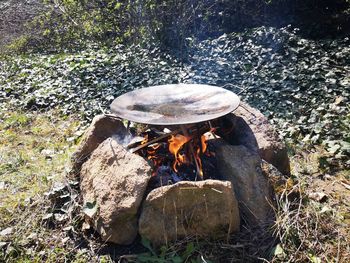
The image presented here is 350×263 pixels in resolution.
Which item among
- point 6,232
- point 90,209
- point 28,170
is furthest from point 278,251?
point 28,170

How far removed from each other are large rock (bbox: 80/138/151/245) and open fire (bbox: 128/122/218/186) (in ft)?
0.57

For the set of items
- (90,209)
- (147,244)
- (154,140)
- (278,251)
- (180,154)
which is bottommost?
(278,251)

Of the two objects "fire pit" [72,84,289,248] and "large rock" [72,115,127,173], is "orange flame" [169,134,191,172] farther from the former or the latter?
"large rock" [72,115,127,173]

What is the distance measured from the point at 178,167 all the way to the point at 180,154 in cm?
12

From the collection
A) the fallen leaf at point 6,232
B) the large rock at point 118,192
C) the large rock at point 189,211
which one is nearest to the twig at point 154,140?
the large rock at point 118,192

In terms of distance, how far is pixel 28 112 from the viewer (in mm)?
4848

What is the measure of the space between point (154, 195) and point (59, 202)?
0.96m

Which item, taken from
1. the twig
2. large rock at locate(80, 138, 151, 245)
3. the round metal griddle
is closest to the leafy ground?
large rock at locate(80, 138, 151, 245)

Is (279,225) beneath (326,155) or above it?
above

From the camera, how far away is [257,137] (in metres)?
2.60

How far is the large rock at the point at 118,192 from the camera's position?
6.98 ft

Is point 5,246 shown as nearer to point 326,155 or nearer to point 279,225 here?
point 279,225

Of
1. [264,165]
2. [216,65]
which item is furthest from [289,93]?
[264,165]

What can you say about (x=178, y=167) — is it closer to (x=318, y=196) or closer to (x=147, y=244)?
(x=147, y=244)
